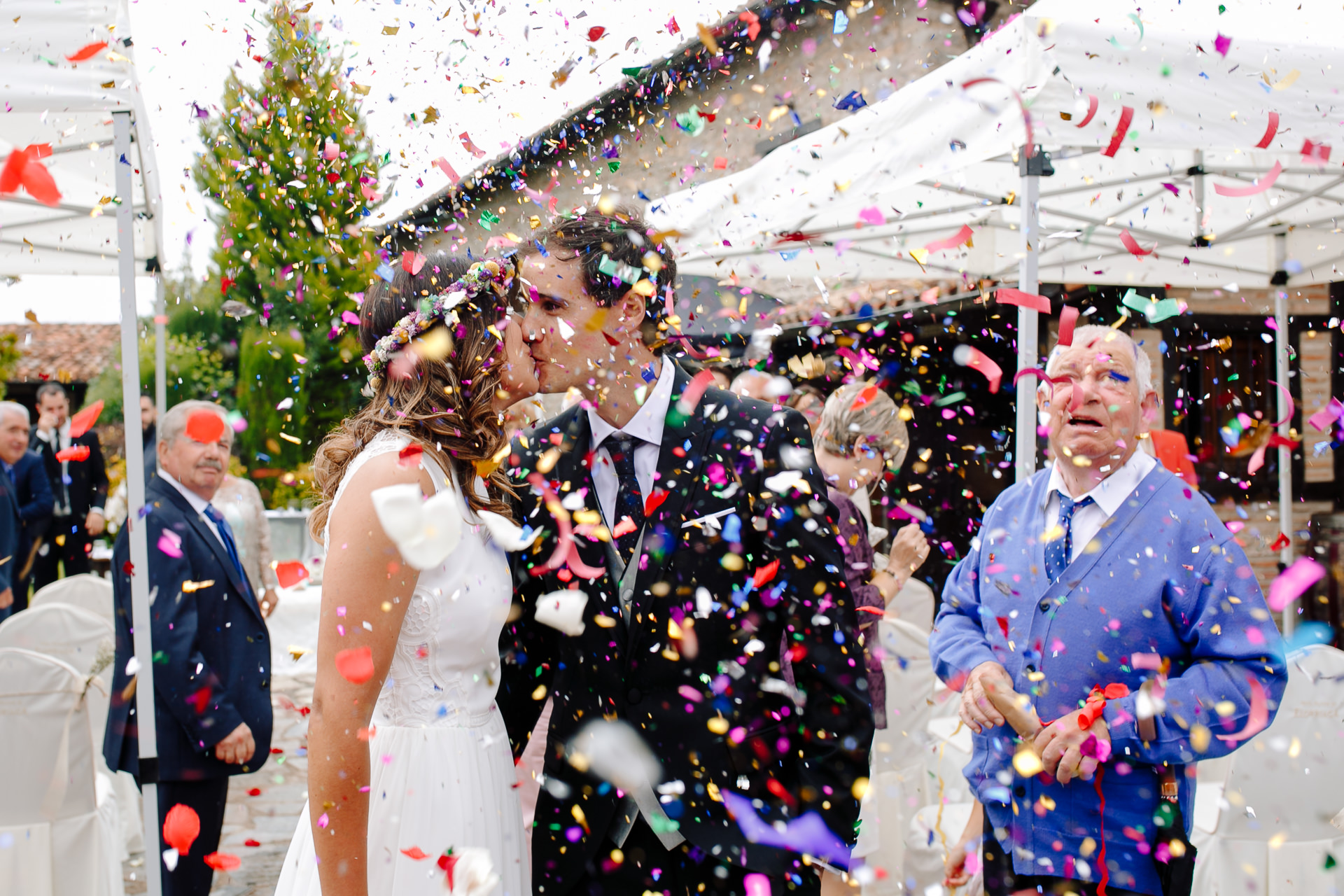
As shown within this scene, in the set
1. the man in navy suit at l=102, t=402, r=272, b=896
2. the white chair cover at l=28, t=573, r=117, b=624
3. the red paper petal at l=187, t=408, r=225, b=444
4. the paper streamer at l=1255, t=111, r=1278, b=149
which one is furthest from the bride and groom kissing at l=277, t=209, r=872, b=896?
the white chair cover at l=28, t=573, r=117, b=624

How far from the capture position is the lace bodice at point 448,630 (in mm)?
1702

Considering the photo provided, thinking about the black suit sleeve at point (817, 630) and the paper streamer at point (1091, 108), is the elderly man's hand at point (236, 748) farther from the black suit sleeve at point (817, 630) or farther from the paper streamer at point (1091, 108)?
the paper streamer at point (1091, 108)

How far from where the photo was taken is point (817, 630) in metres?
1.70

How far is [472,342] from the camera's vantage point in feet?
6.05

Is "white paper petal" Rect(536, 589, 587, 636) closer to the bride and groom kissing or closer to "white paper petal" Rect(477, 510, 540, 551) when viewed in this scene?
the bride and groom kissing

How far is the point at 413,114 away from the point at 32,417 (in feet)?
50.8

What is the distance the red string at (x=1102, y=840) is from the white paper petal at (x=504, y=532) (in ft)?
4.15

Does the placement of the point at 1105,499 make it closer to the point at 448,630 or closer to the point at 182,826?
the point at 448,630

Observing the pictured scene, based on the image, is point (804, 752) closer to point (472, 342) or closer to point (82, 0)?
point (472, 342)

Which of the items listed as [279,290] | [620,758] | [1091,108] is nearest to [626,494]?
[620,758]

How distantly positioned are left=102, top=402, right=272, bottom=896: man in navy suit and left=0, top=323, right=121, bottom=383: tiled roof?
2071 cm

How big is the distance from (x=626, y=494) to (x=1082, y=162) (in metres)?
4.39

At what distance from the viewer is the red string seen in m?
1.89

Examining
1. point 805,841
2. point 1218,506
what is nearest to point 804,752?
point 805,841
